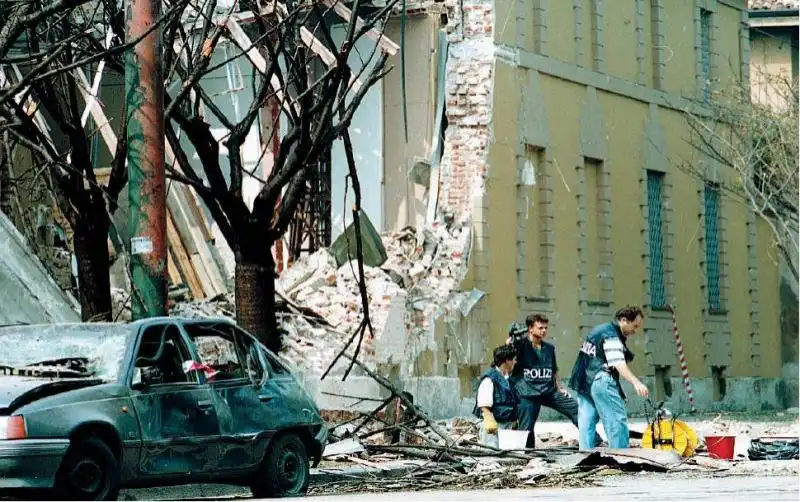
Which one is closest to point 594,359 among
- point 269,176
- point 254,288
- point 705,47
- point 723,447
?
point 723,447

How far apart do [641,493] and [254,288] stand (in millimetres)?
6172

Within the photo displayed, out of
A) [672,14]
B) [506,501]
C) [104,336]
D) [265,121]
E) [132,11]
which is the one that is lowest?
[506,501]

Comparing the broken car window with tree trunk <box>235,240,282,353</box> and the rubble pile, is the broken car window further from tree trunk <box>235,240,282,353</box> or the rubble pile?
the rubble pile

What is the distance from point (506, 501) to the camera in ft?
41.8

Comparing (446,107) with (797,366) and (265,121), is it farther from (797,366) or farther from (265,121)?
(797,366)

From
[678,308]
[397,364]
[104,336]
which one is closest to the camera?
[104,336]

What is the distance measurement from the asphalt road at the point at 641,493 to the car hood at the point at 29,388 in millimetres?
2039

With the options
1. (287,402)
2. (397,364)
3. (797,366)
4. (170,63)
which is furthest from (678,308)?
(287,402)

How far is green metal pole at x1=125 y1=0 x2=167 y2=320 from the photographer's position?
47.8 feet

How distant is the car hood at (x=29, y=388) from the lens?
1267 centimetres

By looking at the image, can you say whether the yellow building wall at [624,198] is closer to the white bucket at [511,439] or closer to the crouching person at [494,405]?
the crouching person at [494,405]

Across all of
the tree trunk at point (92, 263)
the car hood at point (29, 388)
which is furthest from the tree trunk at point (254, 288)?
the car hood at point (29, 388)

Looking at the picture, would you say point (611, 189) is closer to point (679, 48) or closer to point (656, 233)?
point (656, 233)

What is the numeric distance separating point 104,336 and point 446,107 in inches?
686
